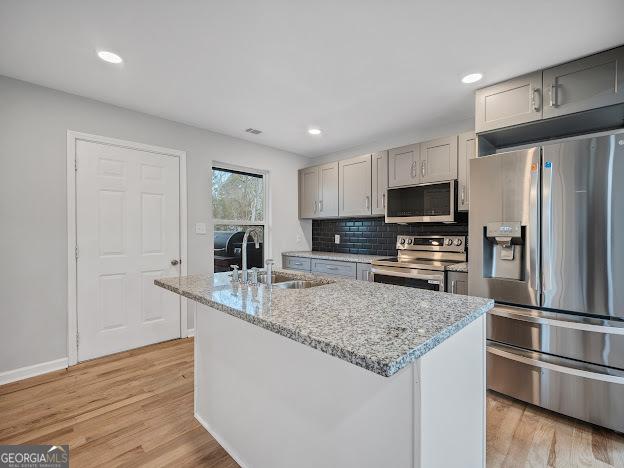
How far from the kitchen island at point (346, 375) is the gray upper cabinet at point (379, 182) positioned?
82.0 inches

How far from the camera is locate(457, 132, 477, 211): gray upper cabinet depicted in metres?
2.86

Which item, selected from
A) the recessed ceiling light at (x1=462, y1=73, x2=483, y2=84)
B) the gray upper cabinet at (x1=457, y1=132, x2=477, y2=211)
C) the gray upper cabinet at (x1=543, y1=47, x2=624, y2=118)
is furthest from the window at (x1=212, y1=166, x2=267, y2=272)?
the gray upper cabinet at (x1=543, y1=47, x2=624, y2=118)

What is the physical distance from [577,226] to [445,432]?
63.9 inches

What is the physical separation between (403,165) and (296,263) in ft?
6.23

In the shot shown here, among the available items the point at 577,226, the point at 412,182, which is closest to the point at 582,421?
the point at 577,226

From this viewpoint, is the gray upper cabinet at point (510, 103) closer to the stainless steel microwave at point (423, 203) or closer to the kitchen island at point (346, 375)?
the stainless steel microwave at point (423, 203)

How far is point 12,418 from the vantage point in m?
1.96

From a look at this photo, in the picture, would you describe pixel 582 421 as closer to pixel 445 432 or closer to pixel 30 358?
pixel 445 432

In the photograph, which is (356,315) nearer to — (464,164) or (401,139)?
(464,164)

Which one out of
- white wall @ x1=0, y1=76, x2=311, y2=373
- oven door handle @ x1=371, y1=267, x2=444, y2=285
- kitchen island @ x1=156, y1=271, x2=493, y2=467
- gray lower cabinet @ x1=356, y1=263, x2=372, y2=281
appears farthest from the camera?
gray lower cabinet @ x1=356, y1=263, x2=372, y2=281

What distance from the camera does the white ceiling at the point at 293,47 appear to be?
64.6 inches

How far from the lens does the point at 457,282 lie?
8.49 ft

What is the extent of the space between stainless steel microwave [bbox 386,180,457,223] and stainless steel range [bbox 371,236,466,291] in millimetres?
291

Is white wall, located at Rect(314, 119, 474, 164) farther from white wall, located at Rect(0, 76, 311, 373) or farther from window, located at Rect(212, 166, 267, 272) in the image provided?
white wall, located at Rect(0, 76, 311, 373)
